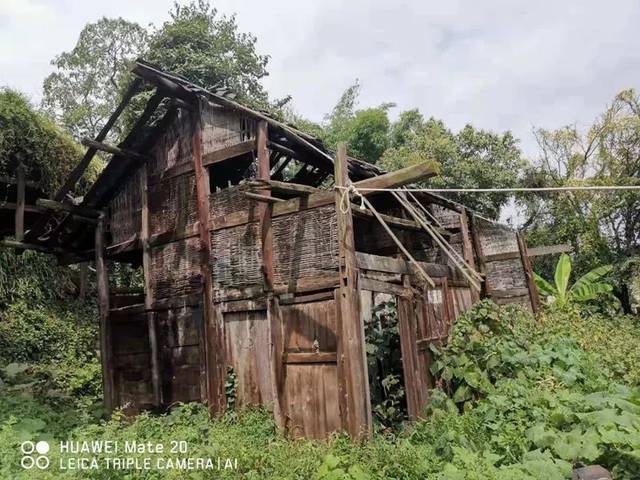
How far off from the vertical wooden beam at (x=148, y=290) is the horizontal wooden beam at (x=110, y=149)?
1.01 feet

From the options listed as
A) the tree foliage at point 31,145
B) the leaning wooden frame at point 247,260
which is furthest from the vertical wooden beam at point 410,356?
the tree foliage at point 31,145

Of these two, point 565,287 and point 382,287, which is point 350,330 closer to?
point 382,287

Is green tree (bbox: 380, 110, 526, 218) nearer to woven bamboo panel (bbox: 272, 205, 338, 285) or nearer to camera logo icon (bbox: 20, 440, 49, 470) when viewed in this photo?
woven bamboo panel (bbox: 272, 205, 338, 285)

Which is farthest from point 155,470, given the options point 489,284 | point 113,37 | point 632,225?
point 113,37

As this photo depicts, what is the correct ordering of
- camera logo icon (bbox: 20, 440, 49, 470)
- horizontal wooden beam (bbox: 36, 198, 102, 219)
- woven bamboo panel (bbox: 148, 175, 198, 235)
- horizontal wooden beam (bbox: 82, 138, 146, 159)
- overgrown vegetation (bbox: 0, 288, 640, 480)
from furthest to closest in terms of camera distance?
horizontal wooden beam (bbox: 36, 198, 102, 219) < woven bamboo panel (bbox: 148, 175, 198, 235) < horizontal wooden beam (bbox: 82, 138, 146, 159) < camera logo icon (bbox: 20, 440, 49, 470) < overgrown vegetation (bbox: 0, 288, 640, 480)

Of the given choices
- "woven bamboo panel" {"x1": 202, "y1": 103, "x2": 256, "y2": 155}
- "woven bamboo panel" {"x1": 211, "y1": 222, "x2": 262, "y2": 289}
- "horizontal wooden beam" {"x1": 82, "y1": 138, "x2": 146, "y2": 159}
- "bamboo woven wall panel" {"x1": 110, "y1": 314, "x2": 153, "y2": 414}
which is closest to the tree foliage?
"horizontal wooden beam" {"x1": 82, "y1": 138, "x2": 146, "y2": 159}

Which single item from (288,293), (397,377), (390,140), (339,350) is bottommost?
(397,377)

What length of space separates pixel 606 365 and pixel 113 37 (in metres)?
24.4

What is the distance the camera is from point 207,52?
18000 millimetres

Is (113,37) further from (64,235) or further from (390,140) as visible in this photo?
(64,235)

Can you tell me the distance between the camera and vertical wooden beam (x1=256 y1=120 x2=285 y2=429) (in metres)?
6.25

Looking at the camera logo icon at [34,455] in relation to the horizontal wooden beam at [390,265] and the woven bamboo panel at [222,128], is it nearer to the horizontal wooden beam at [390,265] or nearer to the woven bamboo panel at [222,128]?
the horizontal wooden beam at [390,265]

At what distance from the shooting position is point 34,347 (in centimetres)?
1255

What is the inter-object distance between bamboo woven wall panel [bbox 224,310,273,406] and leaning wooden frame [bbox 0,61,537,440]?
0.07ft
